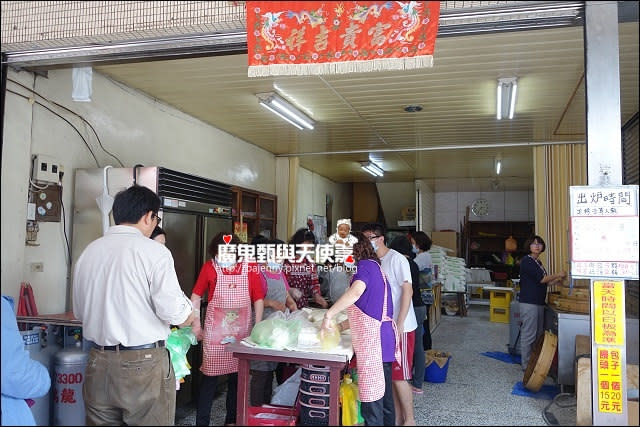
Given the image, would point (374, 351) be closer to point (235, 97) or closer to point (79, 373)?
point (79, 373)

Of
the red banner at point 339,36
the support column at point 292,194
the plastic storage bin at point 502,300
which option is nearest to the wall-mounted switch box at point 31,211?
the red banner at point 339,36

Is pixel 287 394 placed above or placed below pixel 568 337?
below

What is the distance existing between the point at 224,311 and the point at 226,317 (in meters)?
0.05

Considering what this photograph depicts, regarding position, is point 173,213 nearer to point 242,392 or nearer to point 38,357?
point 38,357

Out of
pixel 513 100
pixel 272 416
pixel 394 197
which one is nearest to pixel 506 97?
pixel 513 100

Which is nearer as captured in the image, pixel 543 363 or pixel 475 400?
pixel 475 400

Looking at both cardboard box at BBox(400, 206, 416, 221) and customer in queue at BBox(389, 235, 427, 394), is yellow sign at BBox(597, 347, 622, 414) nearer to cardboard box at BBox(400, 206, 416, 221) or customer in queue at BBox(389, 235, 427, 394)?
customer in queue at BBox(389, 235, 427, 394)

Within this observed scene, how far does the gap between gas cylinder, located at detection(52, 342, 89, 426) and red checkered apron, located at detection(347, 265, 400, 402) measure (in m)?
1.88

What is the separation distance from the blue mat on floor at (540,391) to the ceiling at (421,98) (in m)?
2.84

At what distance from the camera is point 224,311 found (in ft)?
11.7

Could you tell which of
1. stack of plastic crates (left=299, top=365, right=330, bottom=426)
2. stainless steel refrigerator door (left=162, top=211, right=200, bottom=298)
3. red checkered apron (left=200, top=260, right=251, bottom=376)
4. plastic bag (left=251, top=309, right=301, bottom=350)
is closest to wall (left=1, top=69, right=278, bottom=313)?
stainless steel refrigerator door (left=162, top=211, right=200, bottom=298)

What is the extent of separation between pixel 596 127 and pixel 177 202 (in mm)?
3246

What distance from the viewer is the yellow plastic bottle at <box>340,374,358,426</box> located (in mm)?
2948

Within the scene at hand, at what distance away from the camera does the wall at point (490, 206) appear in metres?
13.1
